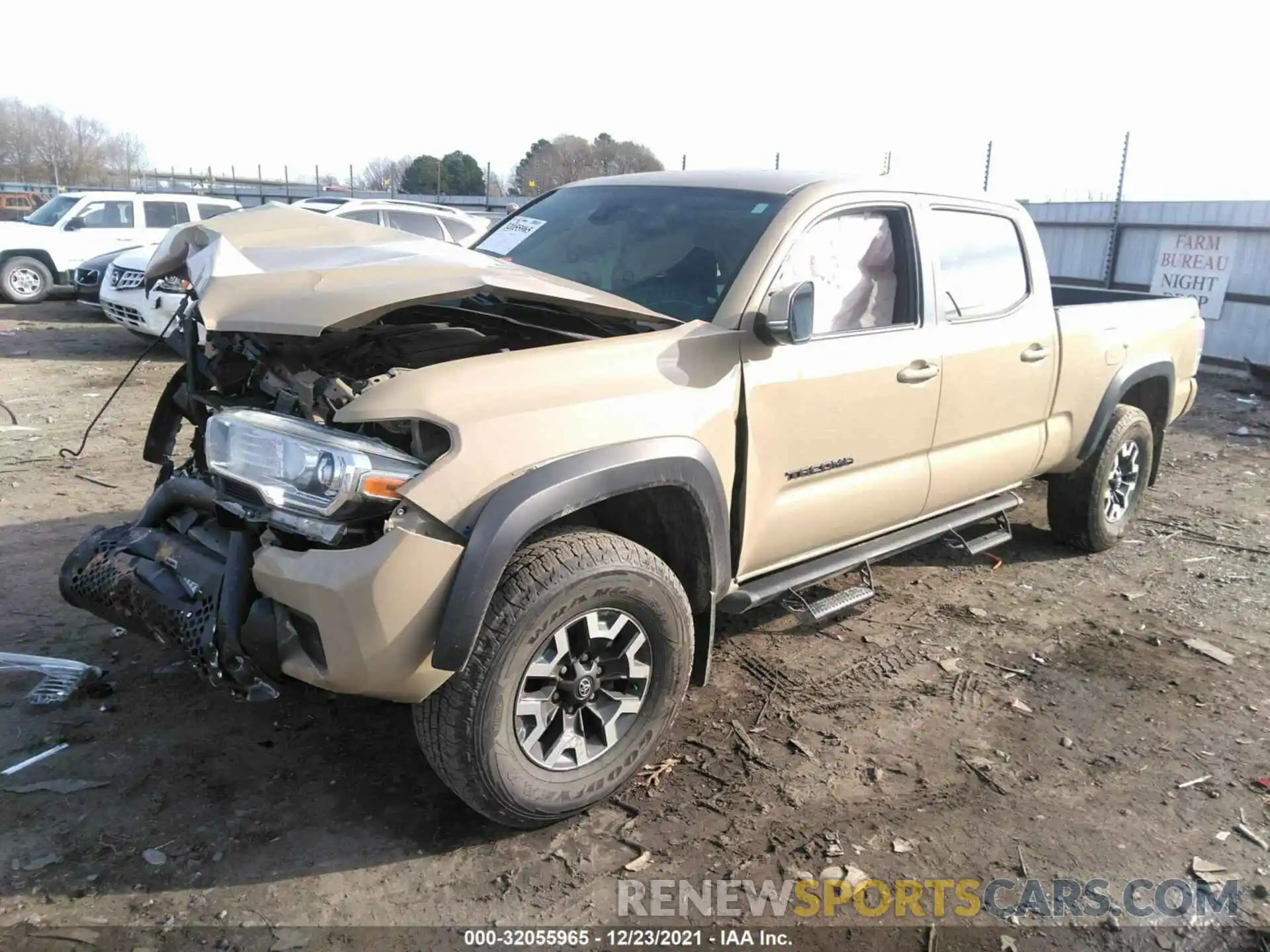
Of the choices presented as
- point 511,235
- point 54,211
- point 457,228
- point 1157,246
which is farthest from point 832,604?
point 54,211

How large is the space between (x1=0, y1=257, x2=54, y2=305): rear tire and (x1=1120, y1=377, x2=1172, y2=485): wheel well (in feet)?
47.6

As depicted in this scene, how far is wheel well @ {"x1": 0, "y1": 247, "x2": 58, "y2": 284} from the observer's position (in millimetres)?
13438

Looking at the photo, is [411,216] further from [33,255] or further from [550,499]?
[550,499]

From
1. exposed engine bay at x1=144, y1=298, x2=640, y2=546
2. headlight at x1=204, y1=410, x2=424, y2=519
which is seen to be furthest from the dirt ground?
headlight at x1=204, y1=410, x2=424, y2=519

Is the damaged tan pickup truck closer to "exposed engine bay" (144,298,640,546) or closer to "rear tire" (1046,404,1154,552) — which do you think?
"exposed engine bay" (144,298,640,546)

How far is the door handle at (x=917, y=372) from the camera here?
3.83 m

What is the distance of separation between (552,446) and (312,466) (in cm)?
66

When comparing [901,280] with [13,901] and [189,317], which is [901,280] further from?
[13,901]

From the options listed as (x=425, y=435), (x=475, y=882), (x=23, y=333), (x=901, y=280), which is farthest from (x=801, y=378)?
(x=23, y=333)

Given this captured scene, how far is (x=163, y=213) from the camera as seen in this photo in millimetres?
14164

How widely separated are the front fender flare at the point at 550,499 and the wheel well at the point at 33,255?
14189 mm

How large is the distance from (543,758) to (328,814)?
28.7 inches

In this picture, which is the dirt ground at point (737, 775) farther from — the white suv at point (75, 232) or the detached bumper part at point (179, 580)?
the white suv at point (75, 232)

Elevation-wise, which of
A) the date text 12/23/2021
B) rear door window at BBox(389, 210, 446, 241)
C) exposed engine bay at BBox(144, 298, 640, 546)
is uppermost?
rear door window at BBox(389, 210, 446, 241)
